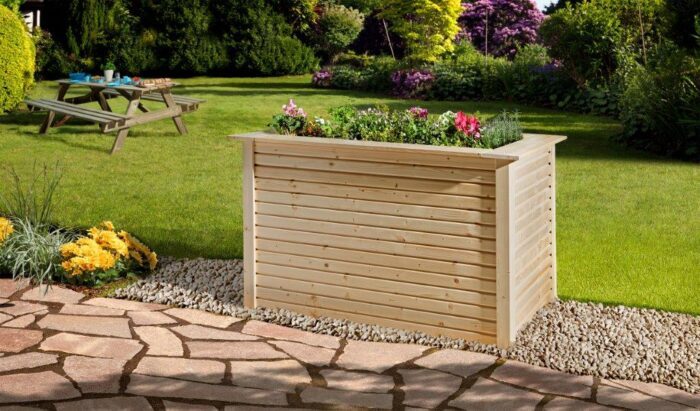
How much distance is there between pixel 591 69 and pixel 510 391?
12.4m

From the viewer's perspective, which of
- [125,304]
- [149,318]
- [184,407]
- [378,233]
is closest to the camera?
[184,407]

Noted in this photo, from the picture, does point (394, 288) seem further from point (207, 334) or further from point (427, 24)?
point (427, 24)

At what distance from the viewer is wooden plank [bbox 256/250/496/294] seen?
5.25 m

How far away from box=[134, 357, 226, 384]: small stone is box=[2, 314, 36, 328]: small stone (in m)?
0.89

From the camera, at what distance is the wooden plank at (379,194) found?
5145mm

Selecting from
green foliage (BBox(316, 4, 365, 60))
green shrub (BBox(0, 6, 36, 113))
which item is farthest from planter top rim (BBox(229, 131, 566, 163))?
green foliage (BBox(316, 4, 365, 60))

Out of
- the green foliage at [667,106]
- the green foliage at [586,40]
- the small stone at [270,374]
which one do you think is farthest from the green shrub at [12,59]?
the small stone at [270,374]

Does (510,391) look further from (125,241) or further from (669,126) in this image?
(669,126)

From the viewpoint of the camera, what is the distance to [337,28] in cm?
2489

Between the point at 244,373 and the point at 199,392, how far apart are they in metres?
0.31

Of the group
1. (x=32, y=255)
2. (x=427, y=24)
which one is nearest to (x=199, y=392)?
(x=32, y=255)

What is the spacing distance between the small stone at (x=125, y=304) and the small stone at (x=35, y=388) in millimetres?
1118

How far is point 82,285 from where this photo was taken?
6312 mm

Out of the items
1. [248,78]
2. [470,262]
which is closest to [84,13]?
[248,78]
